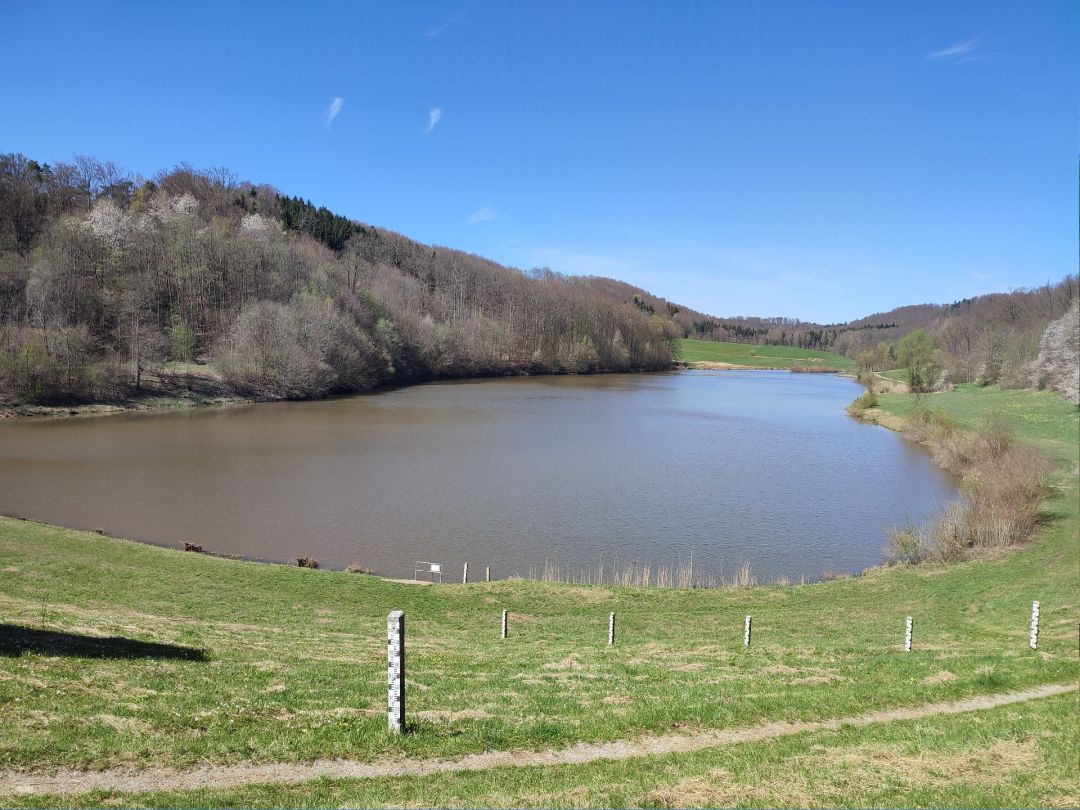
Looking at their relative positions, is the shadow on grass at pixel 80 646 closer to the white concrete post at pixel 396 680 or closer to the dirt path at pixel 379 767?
the dirt path at pixel 379 767

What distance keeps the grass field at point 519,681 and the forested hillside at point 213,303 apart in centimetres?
5347

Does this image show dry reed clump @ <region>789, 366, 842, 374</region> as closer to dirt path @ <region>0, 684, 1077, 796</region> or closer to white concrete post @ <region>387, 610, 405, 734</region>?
dirt path @ <region>0, 684, 1077, 796</region>

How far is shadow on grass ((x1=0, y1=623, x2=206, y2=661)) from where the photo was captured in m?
8.95

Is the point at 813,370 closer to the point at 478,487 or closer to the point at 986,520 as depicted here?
the point at 478,487

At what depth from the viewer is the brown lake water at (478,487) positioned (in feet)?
82.1

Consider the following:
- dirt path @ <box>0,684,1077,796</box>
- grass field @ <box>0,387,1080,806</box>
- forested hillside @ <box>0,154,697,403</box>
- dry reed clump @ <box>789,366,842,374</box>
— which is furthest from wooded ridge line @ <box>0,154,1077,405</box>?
dirt path @ <box>0,684,1077,796</box>

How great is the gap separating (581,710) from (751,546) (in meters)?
Answer: 18.8

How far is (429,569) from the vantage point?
875 inches

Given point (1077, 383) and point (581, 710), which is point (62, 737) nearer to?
point (581, 710)

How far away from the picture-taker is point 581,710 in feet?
28.2

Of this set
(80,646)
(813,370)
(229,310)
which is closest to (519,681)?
(80,646)

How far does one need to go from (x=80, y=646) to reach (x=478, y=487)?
79.4 ft

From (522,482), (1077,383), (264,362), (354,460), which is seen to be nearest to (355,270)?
(264,362)

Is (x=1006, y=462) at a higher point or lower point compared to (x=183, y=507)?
higher
